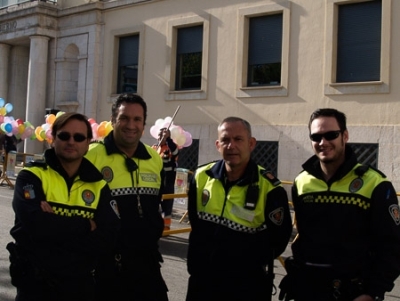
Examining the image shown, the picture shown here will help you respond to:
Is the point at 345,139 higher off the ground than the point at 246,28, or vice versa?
the point at 246,28

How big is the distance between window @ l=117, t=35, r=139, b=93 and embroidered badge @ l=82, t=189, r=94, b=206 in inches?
627

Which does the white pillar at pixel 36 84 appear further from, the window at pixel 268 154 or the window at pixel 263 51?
the window at pixel 268 154

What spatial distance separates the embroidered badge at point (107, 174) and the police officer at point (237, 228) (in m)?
0.62

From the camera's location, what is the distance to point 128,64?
1886 centimetres

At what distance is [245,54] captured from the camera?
15.6m

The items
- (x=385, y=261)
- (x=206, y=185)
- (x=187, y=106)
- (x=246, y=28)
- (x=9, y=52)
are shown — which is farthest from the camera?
(x=9, y=52)

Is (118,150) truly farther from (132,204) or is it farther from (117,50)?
(117,50)

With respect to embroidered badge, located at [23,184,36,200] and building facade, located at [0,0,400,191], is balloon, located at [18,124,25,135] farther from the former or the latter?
embroidered badge, located at [23,184,36,200]

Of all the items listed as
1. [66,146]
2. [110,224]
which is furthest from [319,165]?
[66,146]

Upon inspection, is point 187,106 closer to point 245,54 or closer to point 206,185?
point 245,54

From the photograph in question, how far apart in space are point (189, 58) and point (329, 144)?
14512mm

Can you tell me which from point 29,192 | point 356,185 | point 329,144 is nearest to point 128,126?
point 29,192

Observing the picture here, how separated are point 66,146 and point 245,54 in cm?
1306

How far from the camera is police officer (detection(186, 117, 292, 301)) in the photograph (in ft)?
10.1
